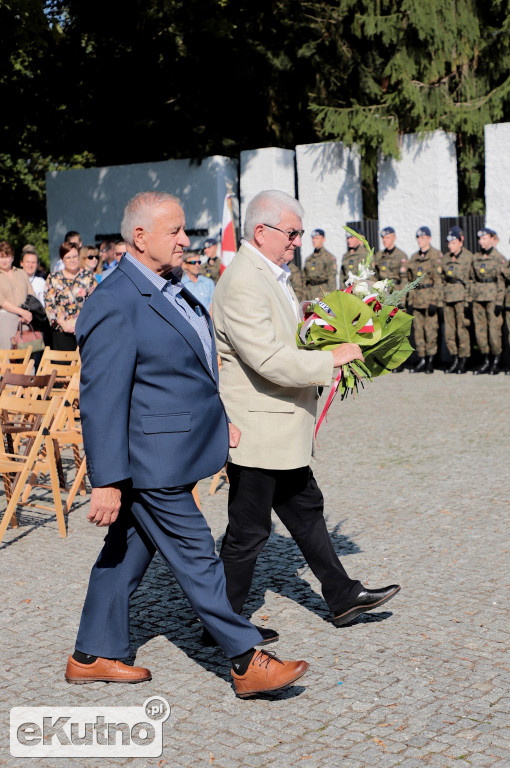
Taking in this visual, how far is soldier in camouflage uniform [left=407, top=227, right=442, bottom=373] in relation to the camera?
56.0 feet

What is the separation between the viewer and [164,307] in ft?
13.8

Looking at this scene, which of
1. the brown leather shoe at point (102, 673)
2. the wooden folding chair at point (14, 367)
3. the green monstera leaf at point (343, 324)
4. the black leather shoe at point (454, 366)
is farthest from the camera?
the black leather shoe at point (454, 366)

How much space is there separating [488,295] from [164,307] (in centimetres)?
1287

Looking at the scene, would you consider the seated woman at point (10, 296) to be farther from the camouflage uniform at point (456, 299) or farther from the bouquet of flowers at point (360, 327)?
the bouquet of flowers at point (360, 327)

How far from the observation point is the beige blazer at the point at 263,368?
4664 mm

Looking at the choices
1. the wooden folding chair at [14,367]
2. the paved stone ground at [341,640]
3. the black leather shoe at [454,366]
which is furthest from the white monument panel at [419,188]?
the wooden folding chair at [14,367]

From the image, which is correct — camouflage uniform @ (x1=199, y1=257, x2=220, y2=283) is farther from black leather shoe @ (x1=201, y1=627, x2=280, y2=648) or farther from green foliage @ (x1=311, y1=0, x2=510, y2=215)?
black leather shoe @ (x1=201, y1=627, x2=280, y2=648)

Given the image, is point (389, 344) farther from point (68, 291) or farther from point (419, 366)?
point (419, 366)

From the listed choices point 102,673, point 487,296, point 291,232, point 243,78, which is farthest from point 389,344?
point 243,78

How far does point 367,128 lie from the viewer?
19.2 metres

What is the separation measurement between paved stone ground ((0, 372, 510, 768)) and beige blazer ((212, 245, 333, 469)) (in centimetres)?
94

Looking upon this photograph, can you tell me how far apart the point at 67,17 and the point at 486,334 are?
12.9 m

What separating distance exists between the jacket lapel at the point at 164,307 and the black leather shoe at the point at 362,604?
1579 mm

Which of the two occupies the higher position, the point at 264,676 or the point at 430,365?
the point at 430,365
